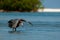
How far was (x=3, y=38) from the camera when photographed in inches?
504

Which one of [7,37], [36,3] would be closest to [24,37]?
[7,37]

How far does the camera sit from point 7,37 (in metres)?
13.1

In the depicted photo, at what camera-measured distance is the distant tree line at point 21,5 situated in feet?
212

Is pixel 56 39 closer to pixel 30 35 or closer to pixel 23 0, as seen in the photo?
pixel 30 35

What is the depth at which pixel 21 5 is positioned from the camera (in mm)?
64750

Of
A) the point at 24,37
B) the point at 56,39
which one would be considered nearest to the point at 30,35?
the point at 24,37

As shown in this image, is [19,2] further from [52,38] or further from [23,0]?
[52,38]

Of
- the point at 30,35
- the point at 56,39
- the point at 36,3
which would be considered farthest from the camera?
the point at 36,3

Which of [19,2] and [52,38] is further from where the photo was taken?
[19,2]

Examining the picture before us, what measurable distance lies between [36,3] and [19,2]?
3105mm

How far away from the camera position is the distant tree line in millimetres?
64500

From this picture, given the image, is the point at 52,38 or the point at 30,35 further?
the point at 30,35

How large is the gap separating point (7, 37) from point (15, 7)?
171 ft

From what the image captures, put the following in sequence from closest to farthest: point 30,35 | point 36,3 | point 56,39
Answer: point 56,39, point 30,35, point 36,3
